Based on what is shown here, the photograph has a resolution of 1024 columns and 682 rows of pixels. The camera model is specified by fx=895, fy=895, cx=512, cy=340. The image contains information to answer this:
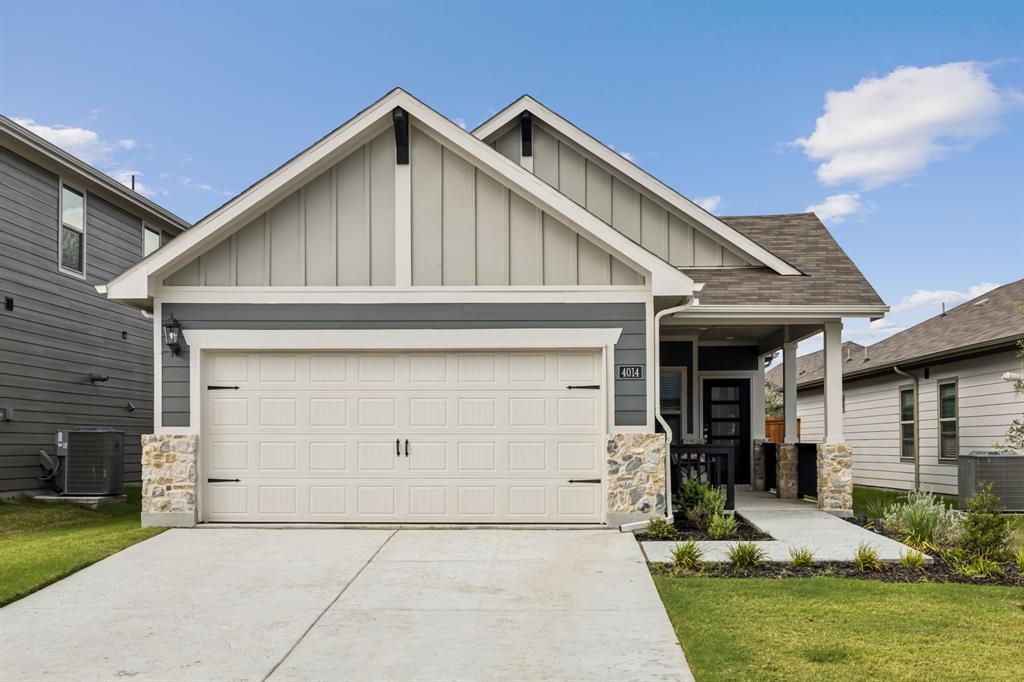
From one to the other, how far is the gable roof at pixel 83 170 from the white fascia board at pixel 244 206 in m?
4.40

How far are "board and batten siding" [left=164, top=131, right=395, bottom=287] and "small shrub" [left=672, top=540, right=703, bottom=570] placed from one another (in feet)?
14.9

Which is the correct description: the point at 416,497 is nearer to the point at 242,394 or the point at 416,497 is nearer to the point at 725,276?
the point at 242,394

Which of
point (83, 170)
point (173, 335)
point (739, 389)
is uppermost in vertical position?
point (83, 170)

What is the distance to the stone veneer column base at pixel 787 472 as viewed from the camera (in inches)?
528

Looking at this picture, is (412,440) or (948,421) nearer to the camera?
(412,440)

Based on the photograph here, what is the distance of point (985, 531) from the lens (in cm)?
844

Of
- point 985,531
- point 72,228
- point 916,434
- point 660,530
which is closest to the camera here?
point 985,531

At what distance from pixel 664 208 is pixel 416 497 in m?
5.70

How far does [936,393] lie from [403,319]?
10.3 meters

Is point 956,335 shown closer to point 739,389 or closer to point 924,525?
point 739,389

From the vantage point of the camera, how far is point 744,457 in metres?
16.0

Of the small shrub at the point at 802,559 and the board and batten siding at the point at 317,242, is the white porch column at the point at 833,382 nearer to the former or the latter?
the small shrub at the point at 802,559

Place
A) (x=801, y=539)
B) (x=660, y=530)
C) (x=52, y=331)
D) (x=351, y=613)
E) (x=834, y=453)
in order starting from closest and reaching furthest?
(x=351, y=613) < (x=801, y=539) < (x=660, y=530) < (x=834, y=453) < (x=52, y=331)

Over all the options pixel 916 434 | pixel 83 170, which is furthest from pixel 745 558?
pixel 83 170
